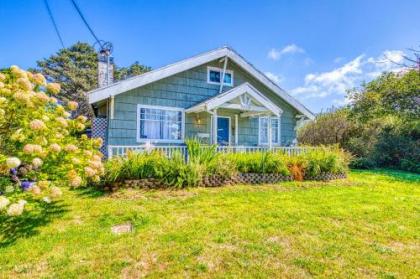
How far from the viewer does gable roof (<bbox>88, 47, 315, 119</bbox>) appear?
933 centimetres

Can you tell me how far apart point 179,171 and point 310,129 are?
12.7 meters

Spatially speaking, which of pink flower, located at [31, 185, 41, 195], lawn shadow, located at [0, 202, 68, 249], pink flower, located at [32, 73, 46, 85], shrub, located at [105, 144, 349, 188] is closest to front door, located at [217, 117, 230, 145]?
shrub, located at [105, 144, 349, 188]

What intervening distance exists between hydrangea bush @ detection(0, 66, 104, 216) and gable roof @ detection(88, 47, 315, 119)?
199 inches

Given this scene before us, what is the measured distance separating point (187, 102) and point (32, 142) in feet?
26.4

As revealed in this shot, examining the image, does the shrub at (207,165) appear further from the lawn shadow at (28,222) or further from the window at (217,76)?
the window at (217,76)

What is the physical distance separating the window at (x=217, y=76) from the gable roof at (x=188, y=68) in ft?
1.89

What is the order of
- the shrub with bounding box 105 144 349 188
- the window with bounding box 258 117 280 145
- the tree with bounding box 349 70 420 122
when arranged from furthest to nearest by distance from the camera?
the tree with bounding box 349 70 420 122 → the window with bounding box 258 117 280 145 → the shrub with bounding box 105 144 349 188

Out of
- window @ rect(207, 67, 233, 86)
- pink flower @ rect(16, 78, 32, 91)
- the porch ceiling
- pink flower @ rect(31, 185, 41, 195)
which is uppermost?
window @ rect(207, 67, 233, 86)

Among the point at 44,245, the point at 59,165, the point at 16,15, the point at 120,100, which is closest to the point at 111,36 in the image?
the point at 16,15

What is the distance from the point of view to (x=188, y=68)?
1102cm

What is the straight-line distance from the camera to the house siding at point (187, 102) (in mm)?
9930

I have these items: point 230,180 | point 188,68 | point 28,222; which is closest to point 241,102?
point 188,68

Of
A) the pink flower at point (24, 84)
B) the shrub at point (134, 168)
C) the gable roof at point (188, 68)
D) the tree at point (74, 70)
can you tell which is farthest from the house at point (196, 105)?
the tree at point (74, 70)

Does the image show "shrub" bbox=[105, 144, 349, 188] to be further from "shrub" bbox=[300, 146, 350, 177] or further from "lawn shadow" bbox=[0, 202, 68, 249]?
"lawn shadow" bbox=[0, 202, 68, 249]
